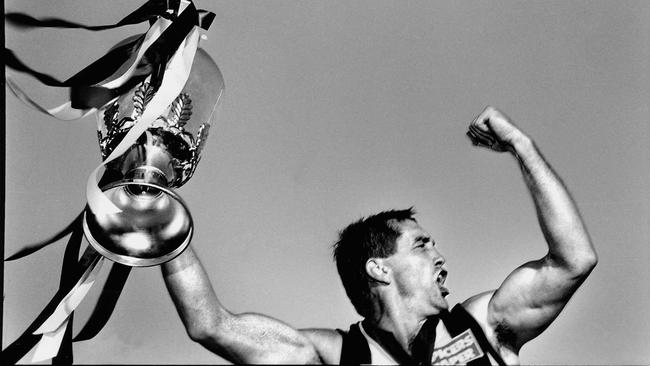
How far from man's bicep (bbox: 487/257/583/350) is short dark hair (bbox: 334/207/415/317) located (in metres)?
0.71

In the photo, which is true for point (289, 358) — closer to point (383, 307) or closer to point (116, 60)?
point (383, 307)

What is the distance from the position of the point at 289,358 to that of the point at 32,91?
178 centimetres

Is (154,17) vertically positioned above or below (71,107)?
above

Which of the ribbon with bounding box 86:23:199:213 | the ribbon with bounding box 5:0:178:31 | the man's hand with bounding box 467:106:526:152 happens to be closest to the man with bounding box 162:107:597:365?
the man's hand with bounding box 467:106:526:152

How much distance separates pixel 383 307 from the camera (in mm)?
4129

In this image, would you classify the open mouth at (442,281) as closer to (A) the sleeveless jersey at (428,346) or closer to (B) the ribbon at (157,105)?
(A) the sleeveless jersey at (428,346)

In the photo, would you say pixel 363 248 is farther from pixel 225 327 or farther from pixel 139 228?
pixel 139 228

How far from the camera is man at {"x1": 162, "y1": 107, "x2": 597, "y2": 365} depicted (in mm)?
3498

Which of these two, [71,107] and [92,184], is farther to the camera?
[71,107]

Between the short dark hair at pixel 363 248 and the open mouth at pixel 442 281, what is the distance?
0.29 metres

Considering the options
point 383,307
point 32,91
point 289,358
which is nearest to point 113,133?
point 32,91

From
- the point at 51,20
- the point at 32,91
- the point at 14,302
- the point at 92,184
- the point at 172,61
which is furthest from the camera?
the point at 14,302

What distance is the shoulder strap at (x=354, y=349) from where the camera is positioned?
12.6 feet

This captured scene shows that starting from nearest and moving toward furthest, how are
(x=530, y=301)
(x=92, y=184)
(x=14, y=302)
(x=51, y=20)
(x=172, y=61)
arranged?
(x=92, y=184)
(x=51, y=20)
(x=172, y=61)
(x=530, y=301)
(x=14, y=302)
